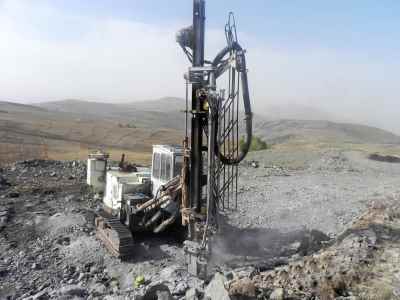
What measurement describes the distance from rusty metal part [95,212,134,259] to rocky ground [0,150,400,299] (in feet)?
0.74

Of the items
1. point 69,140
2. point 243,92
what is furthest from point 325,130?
point 243,92

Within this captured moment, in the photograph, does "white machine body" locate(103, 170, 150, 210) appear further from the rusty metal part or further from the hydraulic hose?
the hydraulic hose

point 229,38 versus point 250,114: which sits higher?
point 229,38

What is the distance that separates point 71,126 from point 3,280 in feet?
180

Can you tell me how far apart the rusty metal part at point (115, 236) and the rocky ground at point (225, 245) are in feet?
0.74

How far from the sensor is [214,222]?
9.84 m

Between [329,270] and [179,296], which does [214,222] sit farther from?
[329,270]

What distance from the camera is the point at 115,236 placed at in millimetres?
11328

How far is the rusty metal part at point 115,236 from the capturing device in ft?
36.3

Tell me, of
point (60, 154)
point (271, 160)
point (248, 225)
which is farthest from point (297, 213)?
point (60, 154)

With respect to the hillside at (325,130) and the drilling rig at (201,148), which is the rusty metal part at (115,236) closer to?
the drilling rig at (201,148)

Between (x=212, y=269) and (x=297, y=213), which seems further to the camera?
(x=297, y=213)

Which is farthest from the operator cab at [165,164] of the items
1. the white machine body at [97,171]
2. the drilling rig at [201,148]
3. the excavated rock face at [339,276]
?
the white machine body at [97,171]

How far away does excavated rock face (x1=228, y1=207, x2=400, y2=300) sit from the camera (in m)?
7.05
